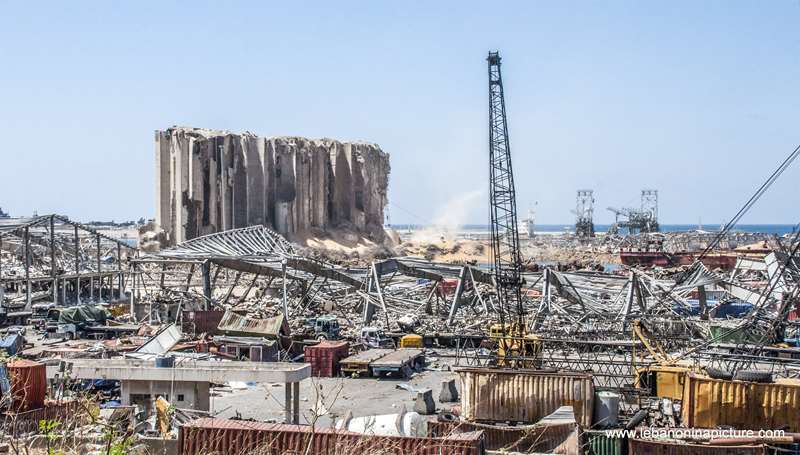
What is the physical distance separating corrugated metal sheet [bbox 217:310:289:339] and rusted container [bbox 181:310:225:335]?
352 centimetres

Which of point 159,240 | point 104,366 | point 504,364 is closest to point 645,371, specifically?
point 504,364

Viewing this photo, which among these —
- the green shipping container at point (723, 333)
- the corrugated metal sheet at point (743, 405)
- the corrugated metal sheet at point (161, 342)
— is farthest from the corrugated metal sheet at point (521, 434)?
the green shipping container at point (723, 333)

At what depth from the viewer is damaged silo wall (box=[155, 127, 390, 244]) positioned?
338ft

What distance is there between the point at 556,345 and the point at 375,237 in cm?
10342

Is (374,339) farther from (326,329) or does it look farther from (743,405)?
(743,405)

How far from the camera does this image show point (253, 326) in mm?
36656

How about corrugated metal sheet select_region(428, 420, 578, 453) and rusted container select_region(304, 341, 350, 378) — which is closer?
corrugated metal sheet select_region(428, 420, 578, 453)

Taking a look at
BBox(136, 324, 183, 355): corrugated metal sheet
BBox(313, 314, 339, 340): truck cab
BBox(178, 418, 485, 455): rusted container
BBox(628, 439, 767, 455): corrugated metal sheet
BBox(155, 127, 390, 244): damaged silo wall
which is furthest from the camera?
BBox(155, 127, 390, 244): damaged silo wall

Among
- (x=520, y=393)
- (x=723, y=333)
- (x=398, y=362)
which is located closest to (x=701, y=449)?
(x=520, y=393)

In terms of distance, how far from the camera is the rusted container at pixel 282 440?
54.3 feet

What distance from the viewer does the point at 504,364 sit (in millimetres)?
28719

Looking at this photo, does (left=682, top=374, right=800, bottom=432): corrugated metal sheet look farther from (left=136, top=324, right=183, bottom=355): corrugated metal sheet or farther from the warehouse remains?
(left=136, top=324, right=183, bottom=355): corrugated metal sheet

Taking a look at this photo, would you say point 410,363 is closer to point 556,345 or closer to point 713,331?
point 556,345

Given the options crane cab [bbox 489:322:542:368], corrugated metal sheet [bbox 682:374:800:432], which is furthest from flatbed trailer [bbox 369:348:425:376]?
corrugated metal sheet [bbox 682:374:800:432]
